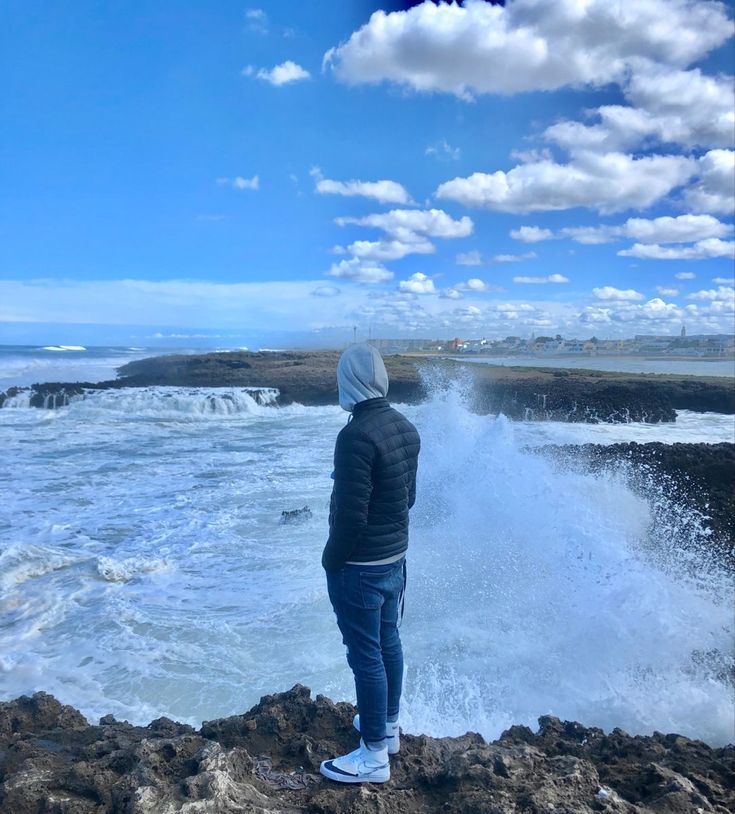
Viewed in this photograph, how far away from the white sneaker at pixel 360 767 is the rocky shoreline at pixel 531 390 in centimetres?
2012

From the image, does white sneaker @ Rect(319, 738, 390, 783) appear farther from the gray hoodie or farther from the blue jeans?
the gray hoodie

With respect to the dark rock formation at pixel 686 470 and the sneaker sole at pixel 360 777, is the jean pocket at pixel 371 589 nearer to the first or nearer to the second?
the sneaker sole at pixel 360 777

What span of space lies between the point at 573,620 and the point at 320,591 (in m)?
2.67

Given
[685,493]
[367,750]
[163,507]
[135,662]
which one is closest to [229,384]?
[163,507]

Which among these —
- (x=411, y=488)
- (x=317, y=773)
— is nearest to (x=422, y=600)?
(x=317, y=773)

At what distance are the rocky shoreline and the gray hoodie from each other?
20.1 m

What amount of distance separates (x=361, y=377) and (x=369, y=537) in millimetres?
720

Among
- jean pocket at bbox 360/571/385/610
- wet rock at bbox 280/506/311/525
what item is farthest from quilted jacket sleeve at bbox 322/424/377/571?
wet rock at bbox 280/506/311/525

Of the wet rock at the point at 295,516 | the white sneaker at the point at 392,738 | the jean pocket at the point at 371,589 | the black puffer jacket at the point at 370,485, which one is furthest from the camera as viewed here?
the wet rock at the point at 295,516

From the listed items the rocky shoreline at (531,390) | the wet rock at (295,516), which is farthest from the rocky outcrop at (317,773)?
the rocky shoreline at (531,390)

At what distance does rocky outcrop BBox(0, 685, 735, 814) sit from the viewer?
→ 2.53 metres

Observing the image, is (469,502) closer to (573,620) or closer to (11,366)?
(573,620)

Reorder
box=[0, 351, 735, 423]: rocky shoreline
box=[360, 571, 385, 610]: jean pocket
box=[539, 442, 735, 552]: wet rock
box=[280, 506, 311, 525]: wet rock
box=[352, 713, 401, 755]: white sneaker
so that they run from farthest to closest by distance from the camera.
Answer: box=[0, 351, 735, 423]: rocky shoreline → box=[539, 442, 735, 552]: wet rock → box=[280, 506, 311, 525]: wet rock → box=[352, 713, 401, 755]: white sneaker → box=[360, 571, 385, 610]: jean pocket

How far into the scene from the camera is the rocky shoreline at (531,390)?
86.3 ft
